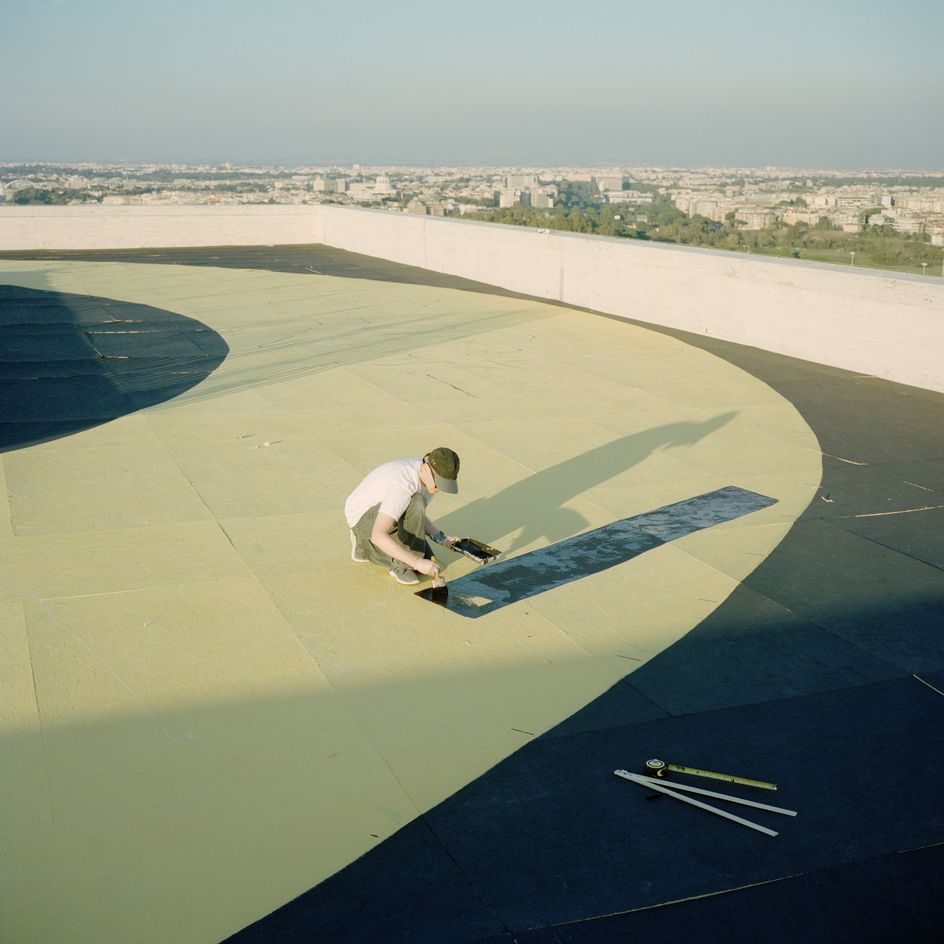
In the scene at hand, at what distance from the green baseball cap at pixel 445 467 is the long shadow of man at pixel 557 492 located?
4.64ft

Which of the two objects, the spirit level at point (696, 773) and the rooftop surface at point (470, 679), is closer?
the rooftop surface at point (470, 679)

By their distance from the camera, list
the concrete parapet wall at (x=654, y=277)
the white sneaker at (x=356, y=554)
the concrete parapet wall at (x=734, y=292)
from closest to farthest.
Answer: the white sneaker at (x=356, y=554), the concrete parapet wall at (x=734, y=292), the concrete parapet wall at (x=654, y=277)

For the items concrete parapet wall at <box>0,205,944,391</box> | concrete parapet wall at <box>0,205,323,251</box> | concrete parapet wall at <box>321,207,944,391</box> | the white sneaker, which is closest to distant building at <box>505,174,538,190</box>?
concrete parapet wall at <box>0,205,944,391</box>

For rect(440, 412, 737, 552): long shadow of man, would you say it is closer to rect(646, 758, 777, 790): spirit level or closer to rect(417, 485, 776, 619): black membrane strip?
rect(417, 485, 776, 619): black membrane strip

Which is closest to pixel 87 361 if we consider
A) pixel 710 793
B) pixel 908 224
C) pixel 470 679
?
pixel 470 679

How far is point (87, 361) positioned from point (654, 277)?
9.07 meters

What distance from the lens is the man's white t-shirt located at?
628cm

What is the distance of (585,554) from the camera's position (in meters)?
7.30

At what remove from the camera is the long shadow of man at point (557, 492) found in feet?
25.6

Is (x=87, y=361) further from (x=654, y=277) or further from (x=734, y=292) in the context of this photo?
(x=734, y=292)

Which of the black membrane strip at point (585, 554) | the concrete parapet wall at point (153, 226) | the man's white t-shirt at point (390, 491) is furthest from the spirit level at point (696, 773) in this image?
the concrete parapet wall at point (153, 226)

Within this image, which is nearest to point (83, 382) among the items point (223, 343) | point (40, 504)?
point (223, 343)

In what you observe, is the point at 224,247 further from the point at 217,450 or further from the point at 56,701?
the point at 56,701

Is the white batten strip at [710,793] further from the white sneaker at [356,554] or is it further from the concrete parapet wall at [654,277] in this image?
the concrete parapet wall at [654,277]
